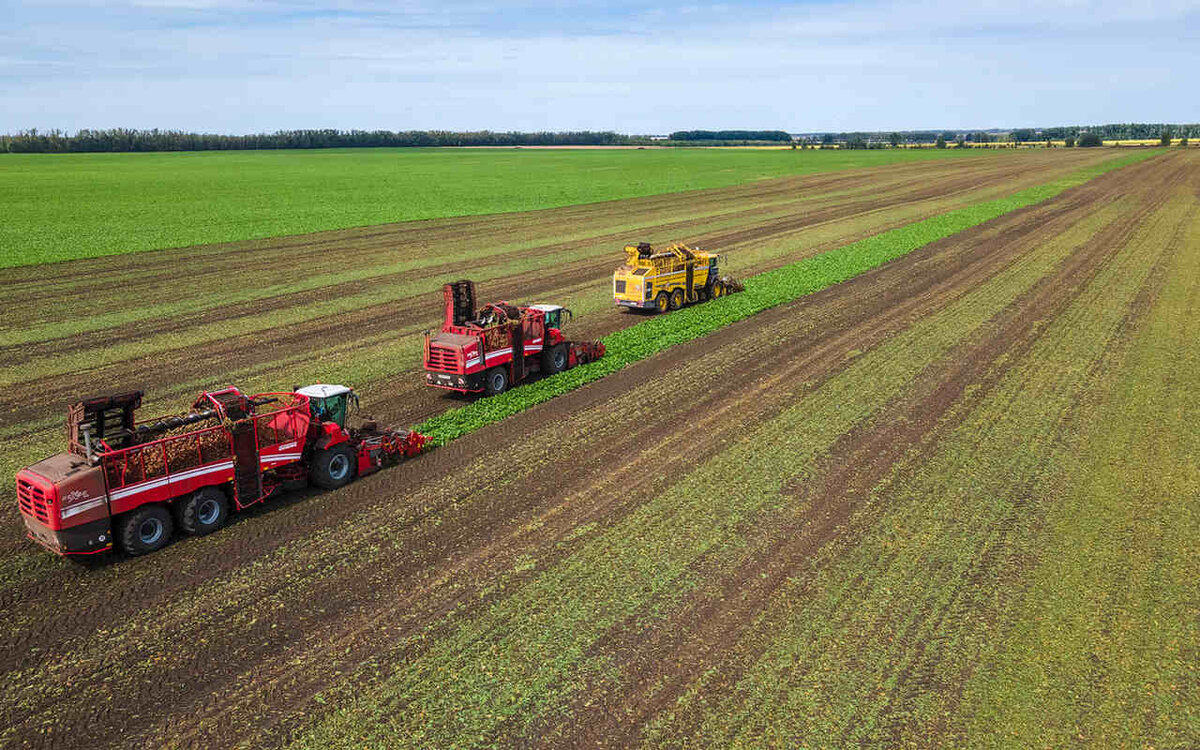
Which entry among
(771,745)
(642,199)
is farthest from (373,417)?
(642,199)

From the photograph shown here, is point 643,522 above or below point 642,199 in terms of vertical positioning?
below

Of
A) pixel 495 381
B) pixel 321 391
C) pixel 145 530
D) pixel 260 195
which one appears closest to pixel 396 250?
pixel 495 381

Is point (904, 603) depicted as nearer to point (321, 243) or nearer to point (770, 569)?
point (770, 569)

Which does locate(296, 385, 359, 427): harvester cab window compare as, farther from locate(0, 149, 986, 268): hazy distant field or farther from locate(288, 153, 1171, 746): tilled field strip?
locate(0, 149, 986, 268): hazy distant field

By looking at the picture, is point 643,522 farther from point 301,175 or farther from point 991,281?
point 301,175

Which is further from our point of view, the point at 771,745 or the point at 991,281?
the point at 991,281

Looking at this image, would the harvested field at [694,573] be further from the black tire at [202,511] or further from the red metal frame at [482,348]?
the red metal frame at [482,348]

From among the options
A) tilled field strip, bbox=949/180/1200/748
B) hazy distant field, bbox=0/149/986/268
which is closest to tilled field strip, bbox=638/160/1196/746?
tilled field strip, bbox=949/180/1200/748
